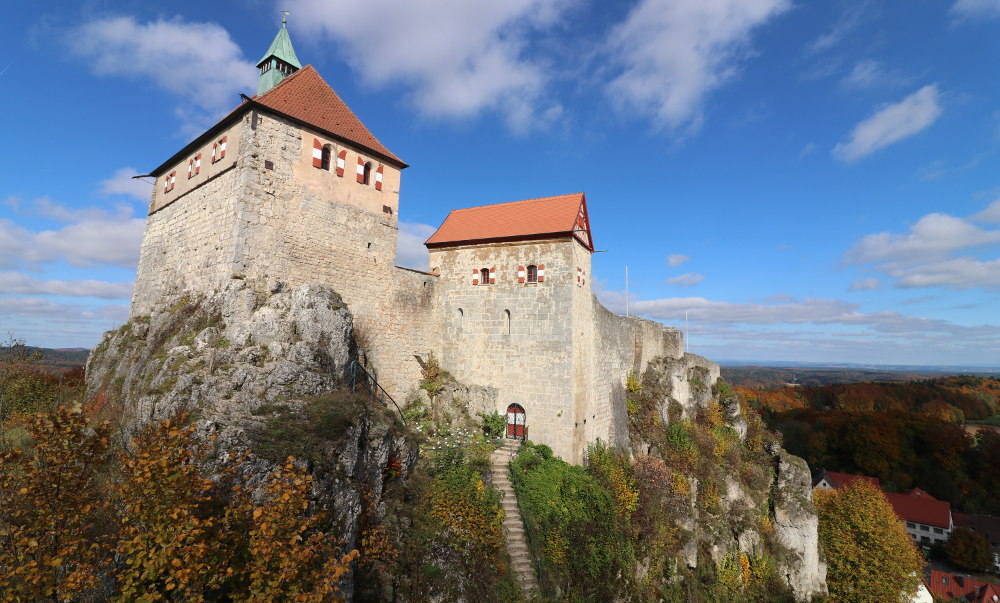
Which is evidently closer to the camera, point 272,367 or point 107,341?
point 272,367

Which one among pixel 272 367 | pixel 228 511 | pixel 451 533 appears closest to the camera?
pixel 228 511

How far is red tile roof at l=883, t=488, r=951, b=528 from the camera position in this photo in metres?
50.5

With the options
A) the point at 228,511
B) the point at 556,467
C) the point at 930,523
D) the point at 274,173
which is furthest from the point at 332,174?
the point at 930,523

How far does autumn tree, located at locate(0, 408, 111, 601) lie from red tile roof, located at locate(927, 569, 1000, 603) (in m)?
56.1

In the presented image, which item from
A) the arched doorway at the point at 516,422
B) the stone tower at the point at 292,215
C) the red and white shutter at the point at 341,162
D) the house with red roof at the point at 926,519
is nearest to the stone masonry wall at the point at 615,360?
the arched doorway at the point at 516,422

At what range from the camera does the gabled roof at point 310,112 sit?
53.4 ft

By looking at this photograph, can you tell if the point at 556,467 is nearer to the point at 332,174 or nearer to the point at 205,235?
the point at 332,174

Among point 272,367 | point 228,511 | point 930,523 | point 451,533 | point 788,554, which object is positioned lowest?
point 930,523

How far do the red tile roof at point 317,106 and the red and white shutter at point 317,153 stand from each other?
57 centimetres

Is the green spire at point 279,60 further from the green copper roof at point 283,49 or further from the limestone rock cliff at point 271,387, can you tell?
the limestone rock cliff at point 271,387

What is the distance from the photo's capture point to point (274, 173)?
632 inches

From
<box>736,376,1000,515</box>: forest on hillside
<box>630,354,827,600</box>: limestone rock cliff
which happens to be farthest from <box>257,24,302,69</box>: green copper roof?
<box>736,376,1000,515</box>: forest on hillside

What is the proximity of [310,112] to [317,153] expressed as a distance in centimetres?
162

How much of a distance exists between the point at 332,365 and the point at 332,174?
26.2ft
